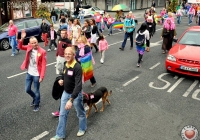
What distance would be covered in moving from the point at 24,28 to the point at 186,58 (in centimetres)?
965

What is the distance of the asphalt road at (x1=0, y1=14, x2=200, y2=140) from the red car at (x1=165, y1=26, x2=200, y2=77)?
391mm

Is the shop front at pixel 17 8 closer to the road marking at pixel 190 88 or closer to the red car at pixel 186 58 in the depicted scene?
the red car at pixel 186 58

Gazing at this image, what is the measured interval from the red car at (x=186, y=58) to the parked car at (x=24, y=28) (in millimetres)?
8839

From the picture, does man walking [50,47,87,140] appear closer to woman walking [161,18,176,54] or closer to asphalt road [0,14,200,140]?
asphalt road [0,14,200,140]

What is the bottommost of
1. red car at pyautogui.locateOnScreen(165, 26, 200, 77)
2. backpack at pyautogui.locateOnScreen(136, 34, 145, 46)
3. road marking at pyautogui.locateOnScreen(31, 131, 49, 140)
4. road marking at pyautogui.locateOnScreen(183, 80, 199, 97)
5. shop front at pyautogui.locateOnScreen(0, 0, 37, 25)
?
road marking at pyautogui.locateOnScreen(31, 131, 49, 140)

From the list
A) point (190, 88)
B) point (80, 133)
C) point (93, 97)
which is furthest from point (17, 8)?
point (80, 133)

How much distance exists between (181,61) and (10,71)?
247 inches

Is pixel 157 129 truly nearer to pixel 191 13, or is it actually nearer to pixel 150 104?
pixel 150 104

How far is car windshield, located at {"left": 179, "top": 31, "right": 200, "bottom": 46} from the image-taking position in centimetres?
870

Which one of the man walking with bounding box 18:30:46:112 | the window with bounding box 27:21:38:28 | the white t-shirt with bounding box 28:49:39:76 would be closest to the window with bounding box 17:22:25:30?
the window with bounding box 27:21:38:28

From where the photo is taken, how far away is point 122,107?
19.9 ft

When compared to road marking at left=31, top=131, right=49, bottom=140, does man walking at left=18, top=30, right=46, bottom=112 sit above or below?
above

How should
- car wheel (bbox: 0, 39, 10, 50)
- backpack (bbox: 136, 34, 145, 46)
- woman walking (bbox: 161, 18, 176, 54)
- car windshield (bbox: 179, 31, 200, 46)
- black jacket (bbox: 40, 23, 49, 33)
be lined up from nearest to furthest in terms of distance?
car windshield (bbox: 179, 31, 200, 46)
backpack (bbox: 136, 34, 145, 46)
woman walking (bbox: 161, 18, 176, 54)
car wheel (bbox: 0, 39, 10, 50)
black jacket (bbox: 40, 23, 49, 33)

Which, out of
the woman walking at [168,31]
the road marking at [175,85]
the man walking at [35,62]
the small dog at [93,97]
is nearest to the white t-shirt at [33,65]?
the man walking at [35,62]
